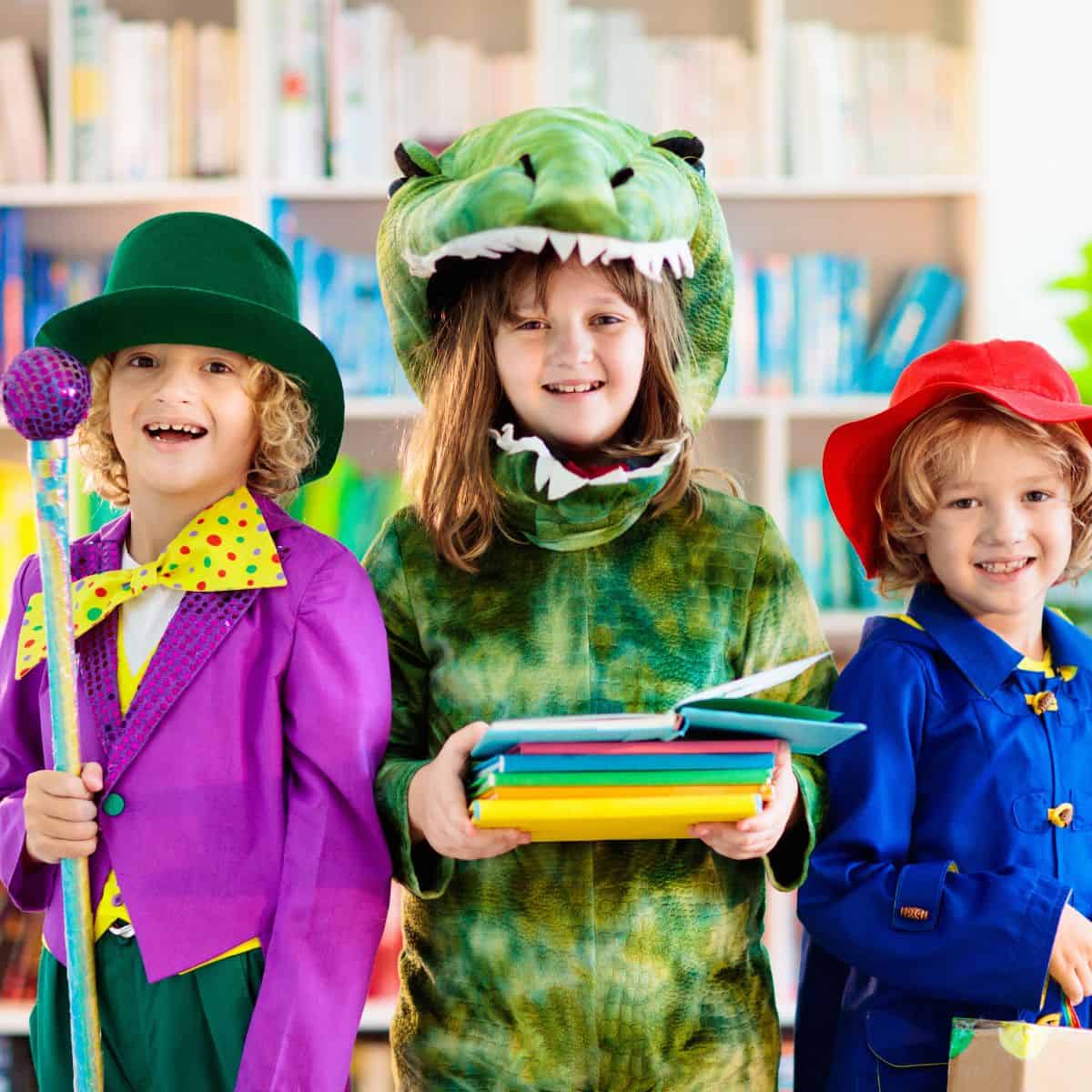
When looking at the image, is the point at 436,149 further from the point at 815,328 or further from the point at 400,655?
the point at 400,655

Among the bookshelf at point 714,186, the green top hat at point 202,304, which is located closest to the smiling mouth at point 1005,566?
the green top hat at point 202,304

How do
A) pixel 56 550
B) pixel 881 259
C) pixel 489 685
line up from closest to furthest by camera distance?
pixel 56 550 < pixel 489 685 < pixel 881 259

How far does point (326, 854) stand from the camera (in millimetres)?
1219

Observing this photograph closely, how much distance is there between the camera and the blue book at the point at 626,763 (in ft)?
3.53

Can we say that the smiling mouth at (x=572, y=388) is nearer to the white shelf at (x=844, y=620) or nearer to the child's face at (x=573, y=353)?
the child's face at (x=573, y=353)

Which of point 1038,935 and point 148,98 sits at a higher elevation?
point 148,98

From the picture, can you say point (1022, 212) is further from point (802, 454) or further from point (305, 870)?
point (305, 870)

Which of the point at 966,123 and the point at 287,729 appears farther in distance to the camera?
the point at 966,123

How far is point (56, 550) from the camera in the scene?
1181 millimetres

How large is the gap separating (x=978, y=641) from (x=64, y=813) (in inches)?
33.1

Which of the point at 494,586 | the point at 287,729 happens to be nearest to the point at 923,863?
the point at 494,586

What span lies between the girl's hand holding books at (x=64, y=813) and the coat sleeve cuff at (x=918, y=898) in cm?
70

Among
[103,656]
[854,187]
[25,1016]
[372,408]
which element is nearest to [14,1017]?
[25,1016]

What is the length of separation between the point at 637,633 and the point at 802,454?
1.73 meters
